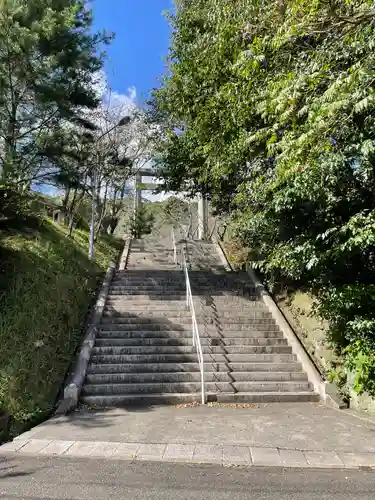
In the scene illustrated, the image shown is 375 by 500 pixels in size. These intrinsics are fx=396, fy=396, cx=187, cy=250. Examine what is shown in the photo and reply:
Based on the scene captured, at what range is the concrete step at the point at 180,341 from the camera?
26.5 feet

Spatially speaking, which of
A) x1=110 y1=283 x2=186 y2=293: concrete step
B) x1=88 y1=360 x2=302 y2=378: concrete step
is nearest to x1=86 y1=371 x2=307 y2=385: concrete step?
x1=88 y1=360 x2=302 y2=378: concrete step

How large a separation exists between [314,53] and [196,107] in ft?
15.2

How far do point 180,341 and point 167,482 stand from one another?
4.66m

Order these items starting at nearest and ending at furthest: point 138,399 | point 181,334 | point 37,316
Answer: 1. point 138,399
2. point 37,316
3. point 181,334

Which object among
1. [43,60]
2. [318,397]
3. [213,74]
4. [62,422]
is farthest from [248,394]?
[43,60]

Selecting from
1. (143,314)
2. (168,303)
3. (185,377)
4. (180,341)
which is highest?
(168,303)

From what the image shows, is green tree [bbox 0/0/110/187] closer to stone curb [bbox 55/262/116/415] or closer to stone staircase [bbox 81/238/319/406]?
stone curb [bbox 55/262/116/415]

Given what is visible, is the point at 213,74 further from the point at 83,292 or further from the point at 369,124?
the point at 83,292

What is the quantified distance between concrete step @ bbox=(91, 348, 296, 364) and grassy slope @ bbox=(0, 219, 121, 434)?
750mm

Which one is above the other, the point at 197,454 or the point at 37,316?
the point at 37,316

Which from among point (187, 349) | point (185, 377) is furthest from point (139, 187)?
point (185, 377)

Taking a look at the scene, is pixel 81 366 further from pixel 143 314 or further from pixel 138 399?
pixel 143 314

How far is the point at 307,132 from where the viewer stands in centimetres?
472

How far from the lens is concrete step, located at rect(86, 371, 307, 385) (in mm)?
6941
